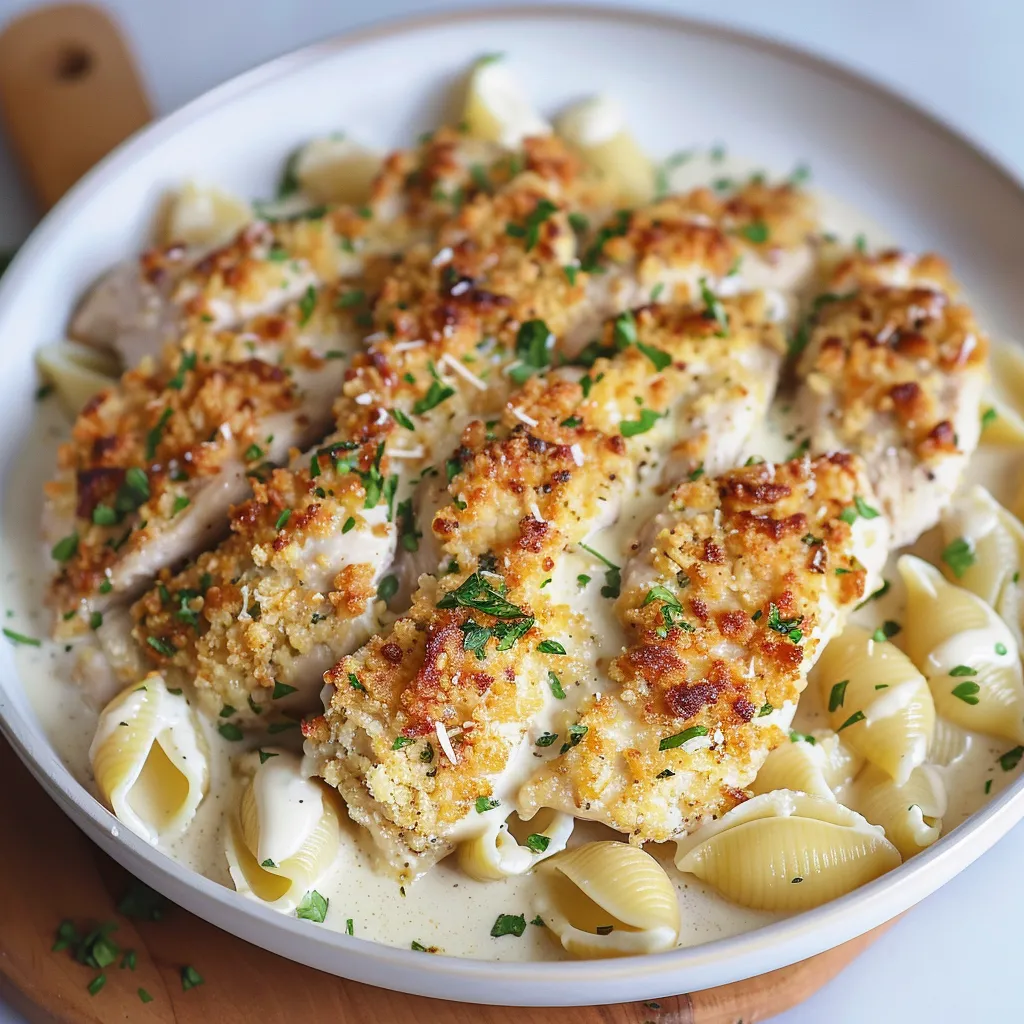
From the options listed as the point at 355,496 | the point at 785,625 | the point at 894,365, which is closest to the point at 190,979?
the point at 355,496

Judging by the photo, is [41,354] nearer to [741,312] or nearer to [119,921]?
[119,921]

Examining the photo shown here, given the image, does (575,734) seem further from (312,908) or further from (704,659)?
(312,908)

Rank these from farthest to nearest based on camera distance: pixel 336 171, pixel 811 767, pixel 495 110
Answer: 1. pixel 495 110
2. pixel 336 171
3. pixel 811 767

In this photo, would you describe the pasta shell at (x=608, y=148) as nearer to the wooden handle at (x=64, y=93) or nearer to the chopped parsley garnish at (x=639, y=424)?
the chopped parsley garnish at (x=639, y=424)

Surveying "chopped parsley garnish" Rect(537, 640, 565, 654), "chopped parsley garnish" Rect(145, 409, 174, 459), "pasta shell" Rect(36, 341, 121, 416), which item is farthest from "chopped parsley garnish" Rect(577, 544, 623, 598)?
"pasta shell" Rect(36, 341, 121, 416)

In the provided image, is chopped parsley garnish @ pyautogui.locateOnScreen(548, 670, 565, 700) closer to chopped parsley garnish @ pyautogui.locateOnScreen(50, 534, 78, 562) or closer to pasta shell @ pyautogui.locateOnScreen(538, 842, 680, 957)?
pasta shell @ pyautogui.locateOnScreen(538, 842, 680, 957)
